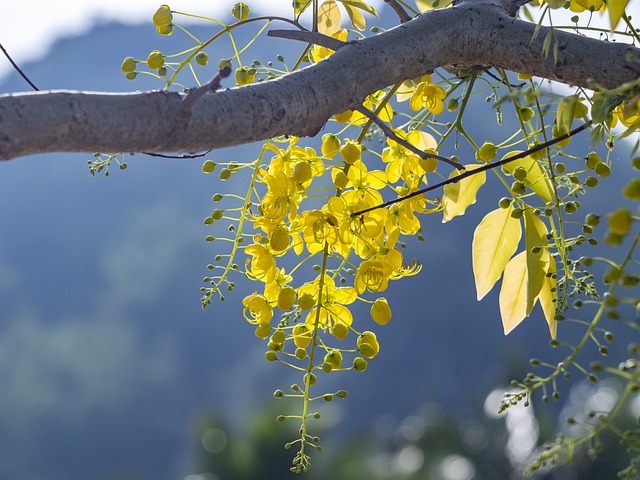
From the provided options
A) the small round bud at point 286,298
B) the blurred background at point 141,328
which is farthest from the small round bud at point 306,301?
the blurred background at point 141,328

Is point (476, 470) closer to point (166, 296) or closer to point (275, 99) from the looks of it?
point (275, 99)

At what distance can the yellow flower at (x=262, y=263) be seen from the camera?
1.26ft

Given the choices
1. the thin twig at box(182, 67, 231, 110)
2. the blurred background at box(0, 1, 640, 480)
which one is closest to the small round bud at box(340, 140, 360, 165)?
the thin twig at box(182, 67, 231, 110)

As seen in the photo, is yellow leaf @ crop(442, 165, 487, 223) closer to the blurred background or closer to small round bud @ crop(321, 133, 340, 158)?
small round bud @ crop(321, 133, 340, 158)

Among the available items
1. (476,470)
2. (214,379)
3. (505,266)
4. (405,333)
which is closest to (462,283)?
(405,333)

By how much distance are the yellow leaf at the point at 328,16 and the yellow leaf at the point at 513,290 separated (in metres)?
0.17

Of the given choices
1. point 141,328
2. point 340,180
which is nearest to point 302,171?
point 340,180

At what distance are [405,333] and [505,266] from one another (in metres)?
12.1

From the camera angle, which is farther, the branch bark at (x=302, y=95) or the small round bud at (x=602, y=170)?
the small round bud at (x=602, y=170)

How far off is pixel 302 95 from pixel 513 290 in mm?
178

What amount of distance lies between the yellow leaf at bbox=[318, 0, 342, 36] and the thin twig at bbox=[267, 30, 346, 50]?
127 mm

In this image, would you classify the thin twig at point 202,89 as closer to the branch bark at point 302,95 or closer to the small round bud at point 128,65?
the branch bark at point 302,95

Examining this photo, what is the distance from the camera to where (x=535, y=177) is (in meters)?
0.38

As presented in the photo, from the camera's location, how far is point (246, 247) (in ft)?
1.27
